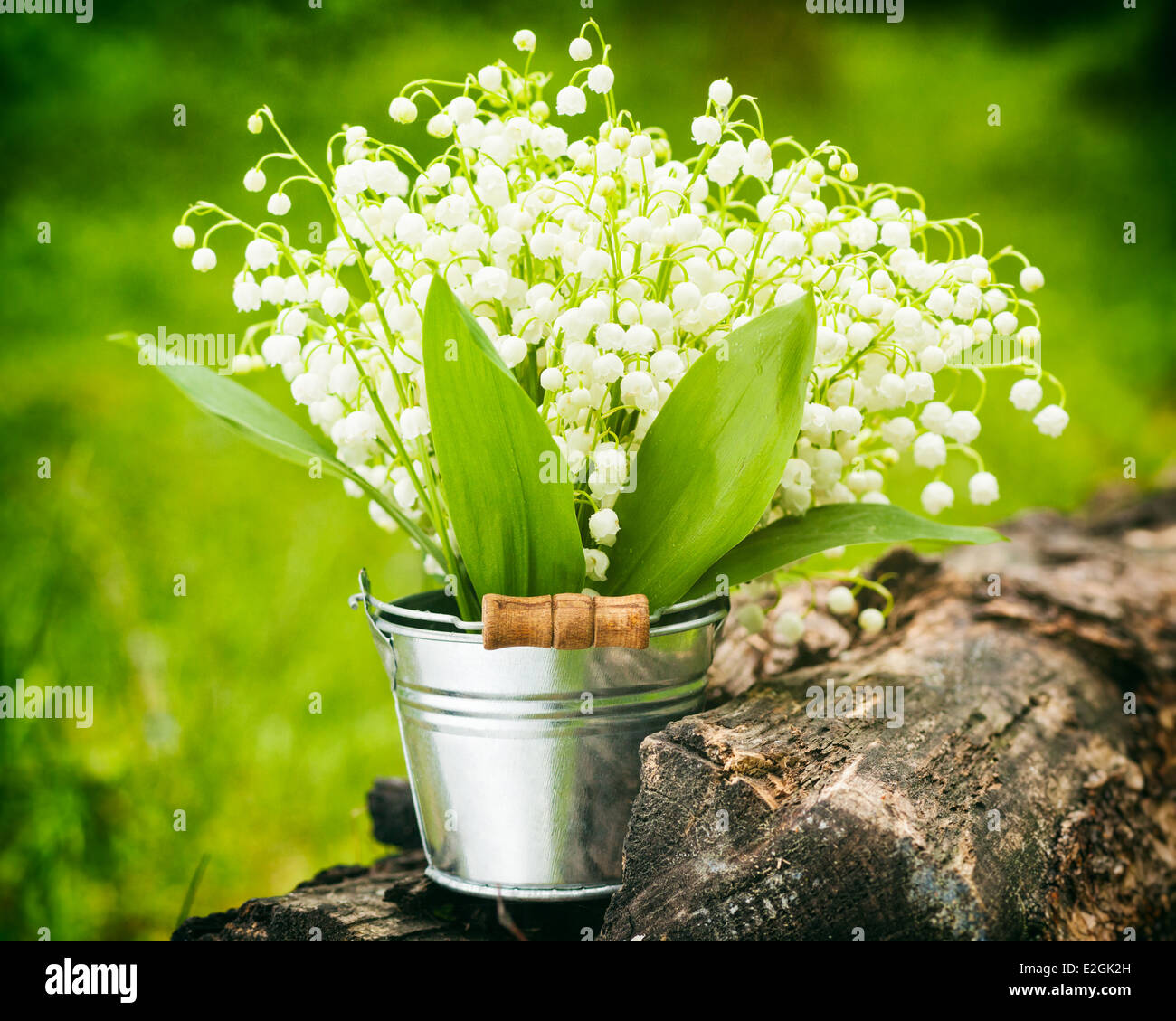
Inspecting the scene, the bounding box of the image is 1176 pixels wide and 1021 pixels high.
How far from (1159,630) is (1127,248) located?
2.38 meters

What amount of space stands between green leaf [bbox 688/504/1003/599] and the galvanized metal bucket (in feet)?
0.12

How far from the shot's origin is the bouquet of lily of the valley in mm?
779

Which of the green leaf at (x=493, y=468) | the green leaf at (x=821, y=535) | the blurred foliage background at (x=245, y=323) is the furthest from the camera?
the blurred foliage background at (x=245, y=323)

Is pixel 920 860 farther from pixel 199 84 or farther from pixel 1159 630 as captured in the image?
pixel 199 84

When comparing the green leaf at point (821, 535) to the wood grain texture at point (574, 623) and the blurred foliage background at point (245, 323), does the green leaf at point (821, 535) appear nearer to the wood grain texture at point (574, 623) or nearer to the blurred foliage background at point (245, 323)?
the wood grain texture at point (574, 623)

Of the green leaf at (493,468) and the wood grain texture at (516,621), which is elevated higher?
the green leaf at (493,468)

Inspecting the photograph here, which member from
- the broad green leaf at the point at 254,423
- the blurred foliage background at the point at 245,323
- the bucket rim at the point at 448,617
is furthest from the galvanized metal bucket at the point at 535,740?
the blurred foliage background at the point at 245,323

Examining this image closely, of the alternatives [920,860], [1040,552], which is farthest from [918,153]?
[920,860]

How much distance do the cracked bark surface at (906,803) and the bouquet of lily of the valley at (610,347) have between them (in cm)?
18

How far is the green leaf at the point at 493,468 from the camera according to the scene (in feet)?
2.43

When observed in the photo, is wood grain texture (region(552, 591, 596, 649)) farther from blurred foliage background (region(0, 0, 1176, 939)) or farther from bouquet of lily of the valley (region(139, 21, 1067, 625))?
blurred foliage background (region(0, 0, 1176, 939))

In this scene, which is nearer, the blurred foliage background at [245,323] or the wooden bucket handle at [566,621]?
the wooden bucket handle at [566,621]

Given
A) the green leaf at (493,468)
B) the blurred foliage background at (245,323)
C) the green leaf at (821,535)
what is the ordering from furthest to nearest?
the blurred foliage background at (245,323), the green leaf at (821,535), the green leaf at (493,468)

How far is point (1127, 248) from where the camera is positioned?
3.25 metres
